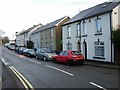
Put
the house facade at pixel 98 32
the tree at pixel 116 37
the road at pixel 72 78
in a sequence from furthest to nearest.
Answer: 1. the house facade at pixel 98 32
2. the tree at pixel 116 37
3. the road at pixel 72 78

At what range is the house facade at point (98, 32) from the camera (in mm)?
24781

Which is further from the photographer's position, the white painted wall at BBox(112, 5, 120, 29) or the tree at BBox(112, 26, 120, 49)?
the white painted wall at BBox(112, 5, 120, 29)

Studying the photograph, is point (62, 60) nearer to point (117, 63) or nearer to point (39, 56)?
point (117, 63)

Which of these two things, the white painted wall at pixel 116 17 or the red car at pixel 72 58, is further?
the white painted wall at pixel 116 17

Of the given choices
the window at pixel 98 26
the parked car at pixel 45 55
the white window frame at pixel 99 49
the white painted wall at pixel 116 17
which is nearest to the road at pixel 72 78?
the white painted wall at pixel 116 17

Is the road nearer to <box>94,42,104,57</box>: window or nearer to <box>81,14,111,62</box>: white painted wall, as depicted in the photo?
<box>81,14,111,62</box>: white painted wall

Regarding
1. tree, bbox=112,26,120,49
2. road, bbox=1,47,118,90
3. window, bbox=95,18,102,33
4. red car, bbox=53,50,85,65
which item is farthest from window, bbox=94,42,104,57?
road, bbox=1,47,118,90

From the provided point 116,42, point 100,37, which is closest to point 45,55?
point 100,37

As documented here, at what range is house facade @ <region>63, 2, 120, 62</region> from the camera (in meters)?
24.8

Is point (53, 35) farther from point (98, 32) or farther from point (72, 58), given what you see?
point (72, 58)

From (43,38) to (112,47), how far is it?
3302 centimetres

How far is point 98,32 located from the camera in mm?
27453

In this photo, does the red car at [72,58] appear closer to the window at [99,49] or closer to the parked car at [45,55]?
the window at [99,49]

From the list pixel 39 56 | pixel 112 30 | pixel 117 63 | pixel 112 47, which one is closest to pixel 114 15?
pixel 112 30
